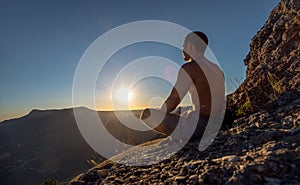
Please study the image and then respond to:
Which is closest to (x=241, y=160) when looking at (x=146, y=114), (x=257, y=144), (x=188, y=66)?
(x=257, y=144)

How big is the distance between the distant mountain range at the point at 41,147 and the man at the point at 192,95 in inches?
2135

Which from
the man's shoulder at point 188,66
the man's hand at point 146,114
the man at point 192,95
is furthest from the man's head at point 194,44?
the man's hand at point 146,114

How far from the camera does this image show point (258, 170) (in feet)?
7.16

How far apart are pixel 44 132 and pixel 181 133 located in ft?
429

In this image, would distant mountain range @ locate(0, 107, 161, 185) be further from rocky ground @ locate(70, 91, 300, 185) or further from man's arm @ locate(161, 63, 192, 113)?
rocky ground @ locate(70, 91, 300, 185)

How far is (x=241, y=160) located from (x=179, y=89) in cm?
200

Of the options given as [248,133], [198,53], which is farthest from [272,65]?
[248,133]

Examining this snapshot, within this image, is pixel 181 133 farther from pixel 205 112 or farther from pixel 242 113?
pixel 242 113

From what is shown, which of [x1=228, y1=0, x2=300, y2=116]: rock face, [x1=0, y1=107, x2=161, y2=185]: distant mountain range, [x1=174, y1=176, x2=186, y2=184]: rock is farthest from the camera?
[x1=0, y1=107, x2=161, y2=185]: distant mountain range

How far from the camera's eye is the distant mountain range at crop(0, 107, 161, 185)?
7631 centimetres

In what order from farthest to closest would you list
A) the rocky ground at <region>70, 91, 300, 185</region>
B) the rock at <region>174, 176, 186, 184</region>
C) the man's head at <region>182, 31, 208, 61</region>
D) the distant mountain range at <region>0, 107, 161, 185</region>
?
the distant mountain range at <region>0, 107, 161, 185</region> < the man's head at <region>182, 31, 208, 61</region> < the rock at <region>174, 176, 186, 184</region> < the rocky ground at <region>70, 91, 300, 185</region>

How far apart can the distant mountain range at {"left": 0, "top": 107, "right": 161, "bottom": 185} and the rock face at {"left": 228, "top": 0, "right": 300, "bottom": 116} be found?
5284 centimetres

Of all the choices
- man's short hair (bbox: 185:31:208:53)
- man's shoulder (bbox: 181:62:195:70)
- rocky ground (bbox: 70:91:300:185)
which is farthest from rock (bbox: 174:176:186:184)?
man's short hair (bbox: 185:31:208:53)

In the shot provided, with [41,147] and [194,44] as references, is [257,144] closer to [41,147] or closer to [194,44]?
[194,44]
